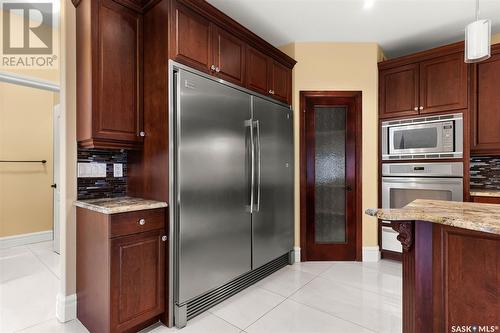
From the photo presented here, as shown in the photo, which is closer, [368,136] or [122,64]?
[122,64]

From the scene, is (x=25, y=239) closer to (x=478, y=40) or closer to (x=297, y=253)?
(x=297, y=253)

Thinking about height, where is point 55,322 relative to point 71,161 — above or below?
below

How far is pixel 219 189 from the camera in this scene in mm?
2254

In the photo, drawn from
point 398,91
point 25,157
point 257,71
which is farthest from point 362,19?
point 25,157

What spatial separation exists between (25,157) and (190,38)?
3451 millimetres

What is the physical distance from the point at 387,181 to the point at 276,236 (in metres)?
1.59

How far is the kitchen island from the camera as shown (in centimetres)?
117

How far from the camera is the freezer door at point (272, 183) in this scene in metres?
2.69

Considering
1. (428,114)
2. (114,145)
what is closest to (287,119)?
(428,114)

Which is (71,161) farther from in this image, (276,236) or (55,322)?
(276,236)

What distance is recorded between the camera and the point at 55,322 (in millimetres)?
2021

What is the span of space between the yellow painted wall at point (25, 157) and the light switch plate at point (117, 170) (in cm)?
247

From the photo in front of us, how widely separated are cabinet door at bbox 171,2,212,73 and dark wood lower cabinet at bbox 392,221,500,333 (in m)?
1.81

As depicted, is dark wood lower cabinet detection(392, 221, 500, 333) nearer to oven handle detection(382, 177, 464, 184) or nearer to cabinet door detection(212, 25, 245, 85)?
cabinet door detection(212, 25, 245, 85)
